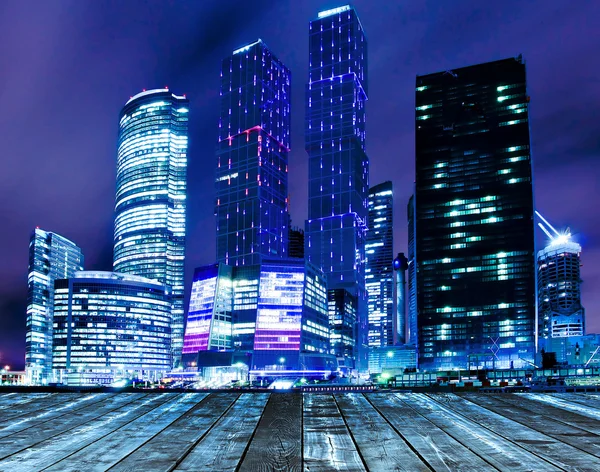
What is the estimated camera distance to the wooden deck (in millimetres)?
5789

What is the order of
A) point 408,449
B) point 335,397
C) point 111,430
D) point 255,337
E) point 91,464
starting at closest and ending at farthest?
point 91,464, point 408,449, point 111,430, point 335,397, point 255,337

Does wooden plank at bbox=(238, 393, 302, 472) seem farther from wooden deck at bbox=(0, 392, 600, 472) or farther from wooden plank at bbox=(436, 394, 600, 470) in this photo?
wooden plank at bbox=(436, 394, 600, 470)

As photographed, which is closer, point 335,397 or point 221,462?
point 221,462

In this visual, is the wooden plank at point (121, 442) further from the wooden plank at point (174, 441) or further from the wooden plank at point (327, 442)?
the wooden plank at point (327, 442)

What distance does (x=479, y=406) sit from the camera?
30.6ft

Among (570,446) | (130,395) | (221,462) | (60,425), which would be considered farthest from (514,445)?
(130,395)

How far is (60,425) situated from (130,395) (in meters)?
3.10

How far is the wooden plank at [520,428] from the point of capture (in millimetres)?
5801

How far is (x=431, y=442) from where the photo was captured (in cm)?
660

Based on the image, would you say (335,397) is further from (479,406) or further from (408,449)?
(408,449)

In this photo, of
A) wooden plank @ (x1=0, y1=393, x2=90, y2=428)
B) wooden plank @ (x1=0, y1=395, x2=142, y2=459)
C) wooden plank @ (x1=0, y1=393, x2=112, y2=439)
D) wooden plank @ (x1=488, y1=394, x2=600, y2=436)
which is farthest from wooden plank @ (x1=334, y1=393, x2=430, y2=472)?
wooden plank @ (x1=0, y1=393, x2=90, y2=428)

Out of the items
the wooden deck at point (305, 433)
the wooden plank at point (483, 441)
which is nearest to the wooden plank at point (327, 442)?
the wooden deck at point (305, 433)

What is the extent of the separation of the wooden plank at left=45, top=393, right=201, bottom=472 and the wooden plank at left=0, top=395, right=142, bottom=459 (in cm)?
69

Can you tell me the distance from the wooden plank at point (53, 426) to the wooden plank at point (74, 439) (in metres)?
0.12
